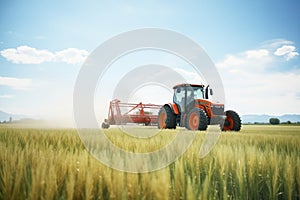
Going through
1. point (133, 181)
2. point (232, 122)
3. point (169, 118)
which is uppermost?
point (169, 118)

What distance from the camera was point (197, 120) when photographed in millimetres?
10234

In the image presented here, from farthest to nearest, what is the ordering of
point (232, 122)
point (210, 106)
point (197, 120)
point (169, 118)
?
point (169, 118) → point (232, 122) → point (210, 106) → point (197, 120)

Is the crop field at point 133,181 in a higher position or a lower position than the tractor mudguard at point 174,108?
lower

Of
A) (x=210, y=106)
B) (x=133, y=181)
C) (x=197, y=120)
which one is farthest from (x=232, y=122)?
(x=133, y=181)

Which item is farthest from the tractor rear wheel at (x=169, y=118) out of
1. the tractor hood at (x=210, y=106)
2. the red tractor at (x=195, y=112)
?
the tractor hood at (x=210, y=106)

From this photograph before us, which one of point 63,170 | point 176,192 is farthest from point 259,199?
point 63,170

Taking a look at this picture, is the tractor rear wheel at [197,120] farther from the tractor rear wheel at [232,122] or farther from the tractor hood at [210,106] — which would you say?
the tractor rear wheel at [232,122]

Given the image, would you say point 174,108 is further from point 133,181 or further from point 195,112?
point 133,181

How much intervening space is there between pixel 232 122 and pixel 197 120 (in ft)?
7.53

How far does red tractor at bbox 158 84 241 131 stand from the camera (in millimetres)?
10525

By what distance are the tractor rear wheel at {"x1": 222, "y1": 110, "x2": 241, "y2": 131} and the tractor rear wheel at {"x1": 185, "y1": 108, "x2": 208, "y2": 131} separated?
5.79ft

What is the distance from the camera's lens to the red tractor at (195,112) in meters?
10.5

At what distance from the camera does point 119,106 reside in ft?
54.7

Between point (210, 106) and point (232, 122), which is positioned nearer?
point (210, 106)
